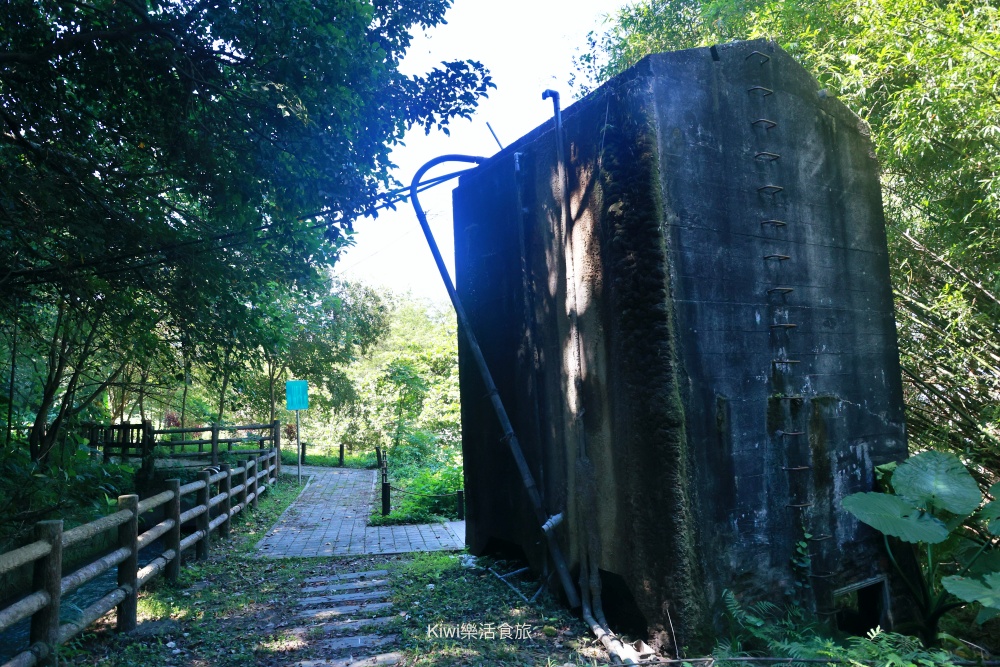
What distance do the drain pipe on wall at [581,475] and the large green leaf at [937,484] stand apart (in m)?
2.76

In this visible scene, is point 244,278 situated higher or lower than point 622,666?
higher

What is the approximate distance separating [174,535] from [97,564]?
1.91m

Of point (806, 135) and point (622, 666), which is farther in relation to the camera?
point (806, 135)

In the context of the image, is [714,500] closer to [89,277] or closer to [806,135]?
[806,135]

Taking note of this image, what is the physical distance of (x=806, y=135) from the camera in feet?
21.1

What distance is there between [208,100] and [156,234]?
1.41 meters

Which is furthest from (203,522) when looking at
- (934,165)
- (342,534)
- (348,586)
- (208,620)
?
(934,165)

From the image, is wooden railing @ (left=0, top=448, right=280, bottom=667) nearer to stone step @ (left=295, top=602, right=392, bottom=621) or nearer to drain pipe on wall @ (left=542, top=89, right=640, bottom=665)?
stone step @ (left=295, top=602, right=392, bottom=621)

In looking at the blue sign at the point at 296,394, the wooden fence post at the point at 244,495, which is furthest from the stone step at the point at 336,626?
the blue sign at the point at 296,394

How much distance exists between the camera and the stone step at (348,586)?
6821 millimetres

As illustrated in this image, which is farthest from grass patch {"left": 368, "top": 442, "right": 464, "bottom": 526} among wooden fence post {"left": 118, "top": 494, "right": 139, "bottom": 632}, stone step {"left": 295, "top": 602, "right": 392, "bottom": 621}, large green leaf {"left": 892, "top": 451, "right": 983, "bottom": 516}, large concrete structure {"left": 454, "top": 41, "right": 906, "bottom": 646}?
large green leaf {"left": 892, "top": 451, "right": 983, "bottom": 516}

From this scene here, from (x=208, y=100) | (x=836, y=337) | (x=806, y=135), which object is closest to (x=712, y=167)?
(x=806, y=135)

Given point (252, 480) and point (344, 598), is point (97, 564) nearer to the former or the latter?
point (344, 598)

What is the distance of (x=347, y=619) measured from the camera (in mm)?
5852
